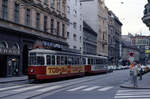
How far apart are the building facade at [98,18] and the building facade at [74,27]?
15027mm

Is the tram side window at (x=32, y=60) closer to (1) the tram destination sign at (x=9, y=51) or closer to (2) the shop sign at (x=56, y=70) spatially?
(2) the shop sign at (x=56, y=70)

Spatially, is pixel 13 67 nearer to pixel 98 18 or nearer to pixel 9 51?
pixel 9 51

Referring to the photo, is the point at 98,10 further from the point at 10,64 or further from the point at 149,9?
the point at 149,9

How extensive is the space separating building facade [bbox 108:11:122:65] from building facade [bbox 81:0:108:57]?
7.15 m

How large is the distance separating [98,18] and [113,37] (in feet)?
72.0

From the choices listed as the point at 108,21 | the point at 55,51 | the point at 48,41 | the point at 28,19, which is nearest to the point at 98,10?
the point at 108,21

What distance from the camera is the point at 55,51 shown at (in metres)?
25.2

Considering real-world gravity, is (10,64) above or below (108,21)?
below

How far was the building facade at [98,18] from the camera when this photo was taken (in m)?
74.6

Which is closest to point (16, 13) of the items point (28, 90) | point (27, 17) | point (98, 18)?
point (27, 17)

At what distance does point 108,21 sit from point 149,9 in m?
63.7

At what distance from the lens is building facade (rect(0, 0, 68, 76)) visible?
30.6 metres

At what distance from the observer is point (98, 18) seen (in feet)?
247

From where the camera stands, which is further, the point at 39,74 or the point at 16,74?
the point at 16,74
